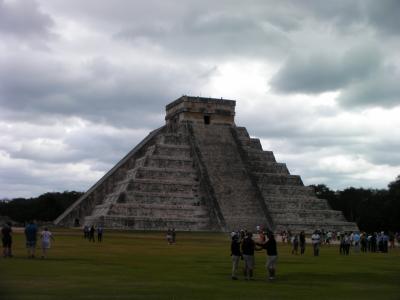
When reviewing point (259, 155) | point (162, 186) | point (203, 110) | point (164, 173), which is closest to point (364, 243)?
point (162, 186)

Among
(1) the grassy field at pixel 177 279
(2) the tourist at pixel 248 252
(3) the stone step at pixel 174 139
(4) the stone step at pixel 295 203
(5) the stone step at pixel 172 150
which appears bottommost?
(1) the grassy field at pixel 177 279

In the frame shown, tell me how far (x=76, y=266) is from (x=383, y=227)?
46.4 metres

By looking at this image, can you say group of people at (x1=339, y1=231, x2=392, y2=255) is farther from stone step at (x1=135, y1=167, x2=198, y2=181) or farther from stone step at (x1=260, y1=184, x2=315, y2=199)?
stone step at (x1=135, y1=167, x2=198, y2=181)

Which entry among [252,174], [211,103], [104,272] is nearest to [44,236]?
[104,272]

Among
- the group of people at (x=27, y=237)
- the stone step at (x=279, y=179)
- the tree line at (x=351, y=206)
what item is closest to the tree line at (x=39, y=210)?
the tree line at (x=351, y=206)

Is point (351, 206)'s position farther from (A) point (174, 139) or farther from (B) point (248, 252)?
(B) point (248, 252)

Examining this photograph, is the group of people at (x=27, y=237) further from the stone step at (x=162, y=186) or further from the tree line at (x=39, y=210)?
the tree line at (x=39, y=210)

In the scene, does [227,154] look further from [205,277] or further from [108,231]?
[205,277]

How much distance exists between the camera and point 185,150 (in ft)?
155

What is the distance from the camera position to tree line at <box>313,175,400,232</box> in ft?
188

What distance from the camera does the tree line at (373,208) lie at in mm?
57344

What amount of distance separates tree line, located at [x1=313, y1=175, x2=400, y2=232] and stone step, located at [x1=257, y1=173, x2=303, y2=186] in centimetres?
1256

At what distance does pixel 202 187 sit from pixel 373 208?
25.3m

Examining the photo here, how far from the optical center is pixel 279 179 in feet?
157
